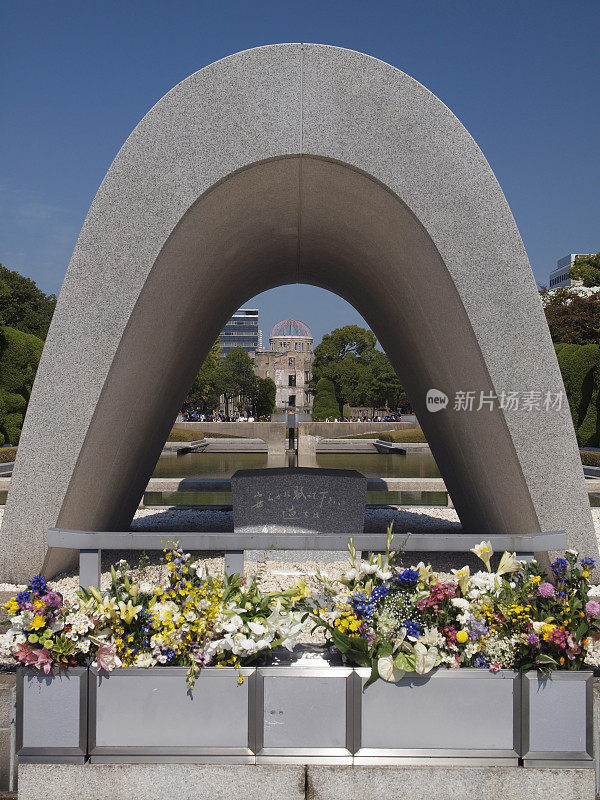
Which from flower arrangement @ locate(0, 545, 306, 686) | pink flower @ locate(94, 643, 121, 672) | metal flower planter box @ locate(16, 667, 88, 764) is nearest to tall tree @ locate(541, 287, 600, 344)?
flower arrangement @ locate(0, 545, 306, 686)

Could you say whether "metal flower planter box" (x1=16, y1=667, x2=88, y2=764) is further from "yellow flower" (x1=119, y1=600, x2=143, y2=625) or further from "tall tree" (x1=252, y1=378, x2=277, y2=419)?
"tall tree" (x1=252, y1=378, x2=277, y2=419)

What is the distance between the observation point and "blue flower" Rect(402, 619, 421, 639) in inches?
129

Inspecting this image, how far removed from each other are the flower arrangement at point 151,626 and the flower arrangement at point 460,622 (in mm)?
313

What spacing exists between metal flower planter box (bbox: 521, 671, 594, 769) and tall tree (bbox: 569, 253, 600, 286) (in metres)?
42.4

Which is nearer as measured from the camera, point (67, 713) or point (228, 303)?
point (67, 713)

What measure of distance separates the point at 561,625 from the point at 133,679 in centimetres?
211

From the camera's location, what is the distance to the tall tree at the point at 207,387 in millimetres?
53500

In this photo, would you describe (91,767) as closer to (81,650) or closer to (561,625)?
(81,650)

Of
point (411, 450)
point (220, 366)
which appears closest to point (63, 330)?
point (411, 450)

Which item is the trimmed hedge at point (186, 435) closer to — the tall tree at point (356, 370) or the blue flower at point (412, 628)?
the tall tree at point (356, 370)

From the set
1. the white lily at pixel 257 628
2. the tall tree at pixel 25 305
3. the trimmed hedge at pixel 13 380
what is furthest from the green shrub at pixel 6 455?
the tall tree at pixel 25 305

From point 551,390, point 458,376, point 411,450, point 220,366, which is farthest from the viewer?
point 220,366

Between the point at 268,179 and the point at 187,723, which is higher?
the point at 268,179

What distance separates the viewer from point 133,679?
3.27 metres
